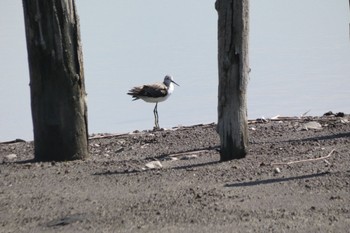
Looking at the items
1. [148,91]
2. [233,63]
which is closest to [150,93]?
[148,91]

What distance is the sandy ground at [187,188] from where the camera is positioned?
8258mm

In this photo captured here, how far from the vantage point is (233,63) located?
10.4 metres

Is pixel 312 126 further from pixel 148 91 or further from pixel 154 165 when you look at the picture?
pixel 148 91

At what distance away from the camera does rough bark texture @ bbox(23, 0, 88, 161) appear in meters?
10.7

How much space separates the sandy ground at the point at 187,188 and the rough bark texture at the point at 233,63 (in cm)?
45

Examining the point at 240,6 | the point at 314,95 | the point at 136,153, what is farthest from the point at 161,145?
the point at 314,95

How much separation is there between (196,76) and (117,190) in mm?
9695

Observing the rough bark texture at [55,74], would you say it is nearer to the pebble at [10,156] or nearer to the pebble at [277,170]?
the pebble at [10,156]

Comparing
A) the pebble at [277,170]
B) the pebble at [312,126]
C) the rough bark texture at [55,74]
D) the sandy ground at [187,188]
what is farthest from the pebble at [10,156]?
the pebble at [312,126]

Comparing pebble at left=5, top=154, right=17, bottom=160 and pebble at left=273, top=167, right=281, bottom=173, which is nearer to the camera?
pebble at left=273, top=167, right=281, bottom=173

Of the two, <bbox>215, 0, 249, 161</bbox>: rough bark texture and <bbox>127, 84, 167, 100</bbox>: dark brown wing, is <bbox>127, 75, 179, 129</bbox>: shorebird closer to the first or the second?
<bbox>127, 84, 167, 100</bbox>: dark brown wing

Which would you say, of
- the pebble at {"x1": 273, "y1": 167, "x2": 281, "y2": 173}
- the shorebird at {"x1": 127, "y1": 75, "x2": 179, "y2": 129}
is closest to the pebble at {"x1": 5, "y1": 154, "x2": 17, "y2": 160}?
the pebble at {"x1": 273, "y1": 167, "x2": 281, "y2": 173}

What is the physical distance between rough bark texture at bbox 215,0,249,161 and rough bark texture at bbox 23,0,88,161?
4.99 feet

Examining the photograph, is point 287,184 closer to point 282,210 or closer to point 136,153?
point 282,210
